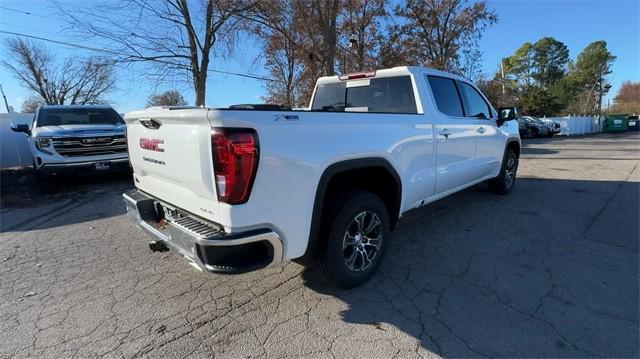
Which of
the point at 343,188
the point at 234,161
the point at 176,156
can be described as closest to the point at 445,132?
the point at 343,188

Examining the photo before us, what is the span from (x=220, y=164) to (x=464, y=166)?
3.59m

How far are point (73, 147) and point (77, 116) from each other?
1884 millimetres

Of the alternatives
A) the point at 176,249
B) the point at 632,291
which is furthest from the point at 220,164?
the point at 632,291

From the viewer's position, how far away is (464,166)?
14.9 ft

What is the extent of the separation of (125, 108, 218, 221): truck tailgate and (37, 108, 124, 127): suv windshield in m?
6.35

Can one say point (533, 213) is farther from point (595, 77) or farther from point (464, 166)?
point (595, 77)

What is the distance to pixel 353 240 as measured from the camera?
295 centimetres

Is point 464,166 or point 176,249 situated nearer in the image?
point 176,249

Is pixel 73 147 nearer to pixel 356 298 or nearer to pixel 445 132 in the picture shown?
pixel 356 298

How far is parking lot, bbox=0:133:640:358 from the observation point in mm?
2307

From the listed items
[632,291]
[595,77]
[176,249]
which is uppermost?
[595,77]

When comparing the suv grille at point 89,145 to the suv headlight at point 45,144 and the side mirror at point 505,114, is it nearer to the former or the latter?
the suv headlight at point 45,144

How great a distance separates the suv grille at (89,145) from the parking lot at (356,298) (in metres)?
2.58

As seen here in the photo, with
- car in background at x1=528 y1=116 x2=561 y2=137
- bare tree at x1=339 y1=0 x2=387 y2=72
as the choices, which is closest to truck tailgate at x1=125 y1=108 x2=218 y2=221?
bare tree at x1=339 y1=0 x2=387 y2=72
